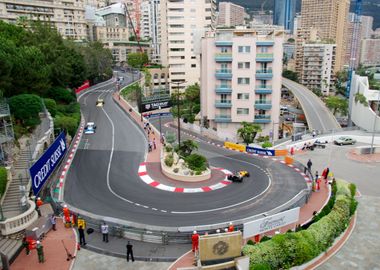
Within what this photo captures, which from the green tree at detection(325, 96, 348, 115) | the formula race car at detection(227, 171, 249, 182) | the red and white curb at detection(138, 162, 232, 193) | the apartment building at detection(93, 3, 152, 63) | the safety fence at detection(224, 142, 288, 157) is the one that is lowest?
the green tree at detection(325, 96, 348, 115)

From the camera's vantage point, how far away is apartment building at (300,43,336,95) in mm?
133250

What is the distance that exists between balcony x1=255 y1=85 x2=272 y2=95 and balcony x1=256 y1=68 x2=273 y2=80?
1415mm

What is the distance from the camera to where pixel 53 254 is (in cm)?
1828

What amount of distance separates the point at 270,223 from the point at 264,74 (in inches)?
1464

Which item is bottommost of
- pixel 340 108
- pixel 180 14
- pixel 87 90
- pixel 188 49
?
pixel 340 108

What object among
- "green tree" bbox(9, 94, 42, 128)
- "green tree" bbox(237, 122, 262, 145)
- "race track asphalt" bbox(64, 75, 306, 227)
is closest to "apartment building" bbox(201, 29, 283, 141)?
"green tree" bbox(237, 122, 262, 145)

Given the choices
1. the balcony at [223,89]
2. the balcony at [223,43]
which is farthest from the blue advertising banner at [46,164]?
the balcony at [223,43]

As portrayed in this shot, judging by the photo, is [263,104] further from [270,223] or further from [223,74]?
[270,223]

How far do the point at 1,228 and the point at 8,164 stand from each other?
7.00 m

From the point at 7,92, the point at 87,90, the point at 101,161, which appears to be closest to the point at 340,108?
the point at 87,90

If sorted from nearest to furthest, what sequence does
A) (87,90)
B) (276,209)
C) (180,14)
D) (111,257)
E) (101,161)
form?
(111,257) < (276,209) < (101,161) < (87,90) < (180,14)

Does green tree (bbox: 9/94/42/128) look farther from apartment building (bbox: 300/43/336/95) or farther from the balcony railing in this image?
apartment building (bbox: 300/43/336/95)

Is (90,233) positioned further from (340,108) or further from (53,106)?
(340,108)

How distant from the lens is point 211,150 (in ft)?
139
